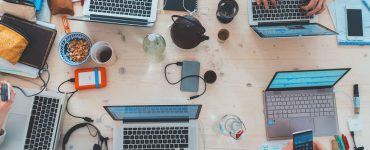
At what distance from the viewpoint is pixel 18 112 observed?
1.17 m

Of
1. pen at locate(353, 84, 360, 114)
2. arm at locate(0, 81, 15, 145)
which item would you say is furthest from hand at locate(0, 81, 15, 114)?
pen at locate(353, 84, 360, 114)

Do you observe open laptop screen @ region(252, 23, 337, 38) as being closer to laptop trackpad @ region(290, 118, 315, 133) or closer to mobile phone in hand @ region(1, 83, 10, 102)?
laptop trackpad @ region(290, 118, 315, 133)

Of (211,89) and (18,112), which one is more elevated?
(211,89)

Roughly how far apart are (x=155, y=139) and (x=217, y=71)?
35cm

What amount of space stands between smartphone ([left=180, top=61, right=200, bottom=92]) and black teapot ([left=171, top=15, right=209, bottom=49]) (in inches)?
3.1

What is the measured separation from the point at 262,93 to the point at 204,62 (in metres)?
0.25

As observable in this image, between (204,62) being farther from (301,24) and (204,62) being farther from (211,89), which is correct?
(301,24)

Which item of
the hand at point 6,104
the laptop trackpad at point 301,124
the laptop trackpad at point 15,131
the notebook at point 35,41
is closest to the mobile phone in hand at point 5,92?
the hand at point 6,104

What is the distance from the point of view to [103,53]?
1.33 meters

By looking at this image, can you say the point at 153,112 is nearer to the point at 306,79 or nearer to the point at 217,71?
the point at 217,71

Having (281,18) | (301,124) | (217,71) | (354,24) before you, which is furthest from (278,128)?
(354,24)

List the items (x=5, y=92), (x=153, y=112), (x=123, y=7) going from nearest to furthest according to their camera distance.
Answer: (x=5, y=92)
(x=153, y=112)
(x=123, y=7)

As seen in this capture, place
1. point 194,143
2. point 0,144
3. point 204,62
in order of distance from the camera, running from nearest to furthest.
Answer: point 0,144, point 194,143, point 204,62

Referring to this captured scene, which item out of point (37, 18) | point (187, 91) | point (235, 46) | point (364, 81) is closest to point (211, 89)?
point (187, 91)
